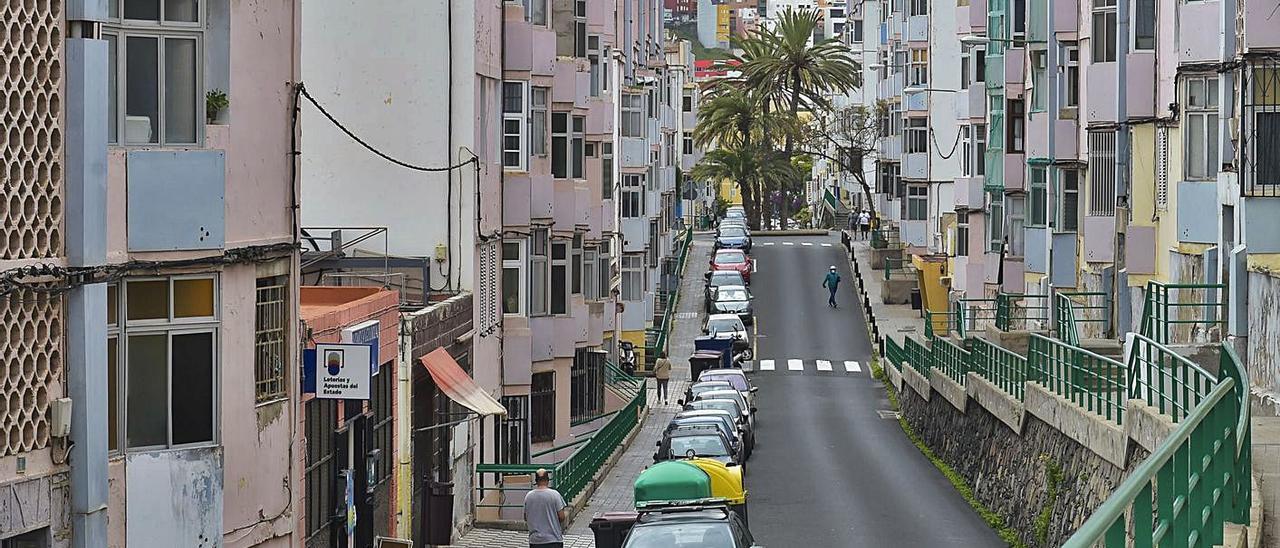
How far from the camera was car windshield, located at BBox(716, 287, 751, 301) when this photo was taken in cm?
7006

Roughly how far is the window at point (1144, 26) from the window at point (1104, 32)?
192cm

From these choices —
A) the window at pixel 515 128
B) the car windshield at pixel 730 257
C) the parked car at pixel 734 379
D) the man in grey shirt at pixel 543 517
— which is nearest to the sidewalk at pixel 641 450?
the car windshield at pixel 730 257

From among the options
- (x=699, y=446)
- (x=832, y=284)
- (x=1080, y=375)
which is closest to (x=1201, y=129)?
(x=1080, y=375)

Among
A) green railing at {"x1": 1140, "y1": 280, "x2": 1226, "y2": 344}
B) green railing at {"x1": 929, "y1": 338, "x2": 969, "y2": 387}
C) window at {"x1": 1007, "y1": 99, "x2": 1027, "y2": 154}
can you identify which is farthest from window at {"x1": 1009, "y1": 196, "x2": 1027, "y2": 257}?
green railing at {"x1": 1140, "y1": 280, "x2": 1226, "y2": 344}

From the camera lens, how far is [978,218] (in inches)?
2290

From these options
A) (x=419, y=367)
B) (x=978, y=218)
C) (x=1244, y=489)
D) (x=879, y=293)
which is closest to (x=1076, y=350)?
(x=419, y=367)

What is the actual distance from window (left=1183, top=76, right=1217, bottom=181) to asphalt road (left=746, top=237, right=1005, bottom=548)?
602cm

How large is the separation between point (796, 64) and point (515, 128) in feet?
207

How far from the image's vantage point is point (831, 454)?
39.2 metres

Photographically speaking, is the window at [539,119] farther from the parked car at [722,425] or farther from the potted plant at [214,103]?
the potted plant at [214,103]

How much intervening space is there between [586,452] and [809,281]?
4867 cm

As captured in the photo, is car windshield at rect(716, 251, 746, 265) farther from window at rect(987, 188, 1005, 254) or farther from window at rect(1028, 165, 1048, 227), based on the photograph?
window at rect(1028, 165, 1048, 227)

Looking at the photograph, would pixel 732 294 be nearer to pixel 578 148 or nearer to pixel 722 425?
pixel 578 148

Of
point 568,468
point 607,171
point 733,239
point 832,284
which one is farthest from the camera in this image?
point 733,239
